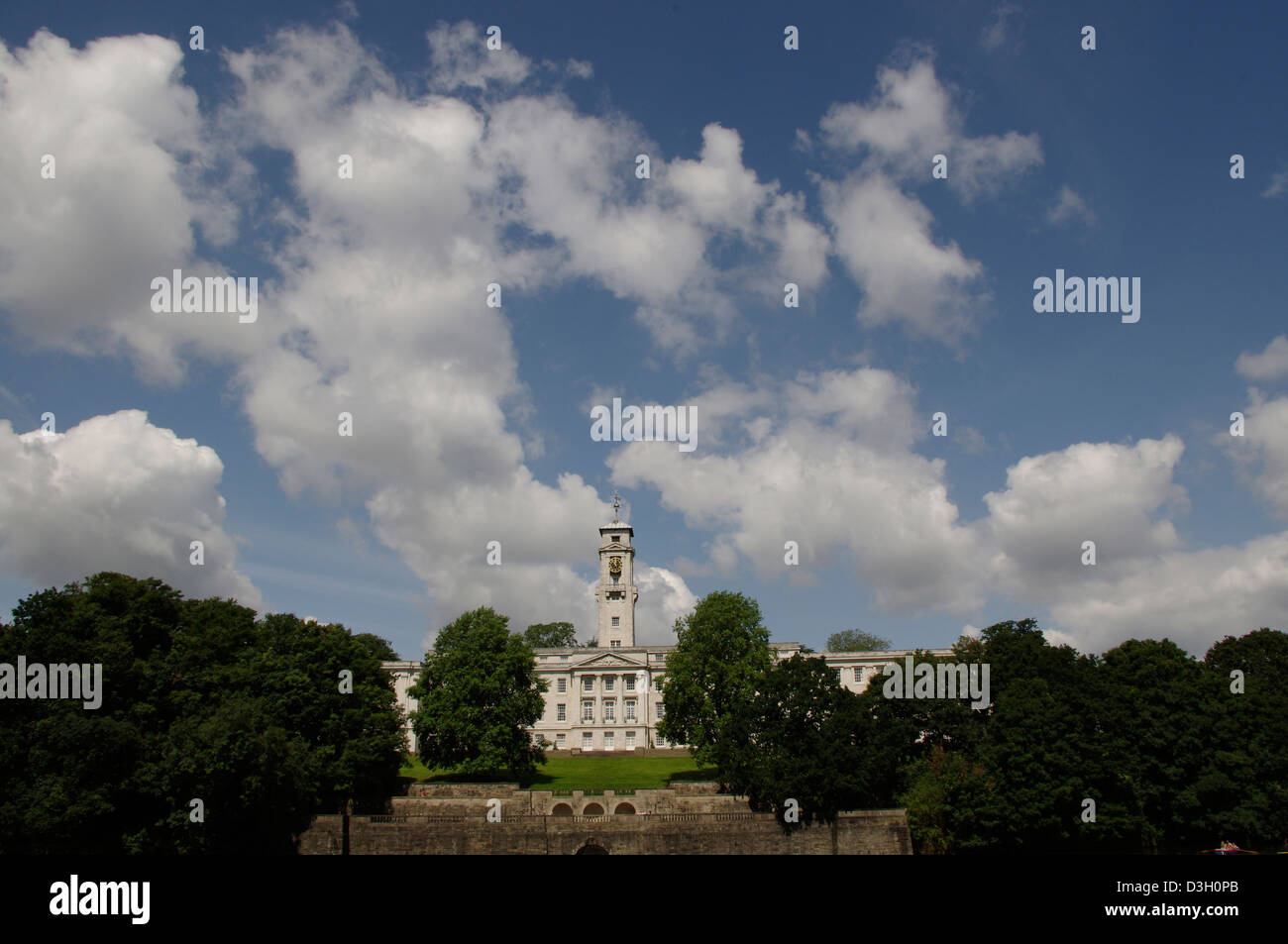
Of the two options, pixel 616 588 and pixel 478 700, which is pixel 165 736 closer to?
pixel 478 700

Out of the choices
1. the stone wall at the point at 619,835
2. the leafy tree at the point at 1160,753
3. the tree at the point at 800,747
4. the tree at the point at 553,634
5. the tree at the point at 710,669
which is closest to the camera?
the stone wall at the point at 619,835

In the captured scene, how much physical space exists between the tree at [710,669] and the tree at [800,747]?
930 centimetres

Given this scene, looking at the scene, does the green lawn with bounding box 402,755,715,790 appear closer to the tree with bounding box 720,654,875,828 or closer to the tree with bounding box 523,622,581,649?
the tree with bounding box 720,654,875,828

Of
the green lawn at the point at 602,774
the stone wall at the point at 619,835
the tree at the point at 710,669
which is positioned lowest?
the green lawn at the point at 602,774

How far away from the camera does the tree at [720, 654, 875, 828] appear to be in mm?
44906

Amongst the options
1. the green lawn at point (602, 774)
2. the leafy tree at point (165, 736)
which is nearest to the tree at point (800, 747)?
the green lawn at point (602, 774)

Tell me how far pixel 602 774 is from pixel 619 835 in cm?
2982

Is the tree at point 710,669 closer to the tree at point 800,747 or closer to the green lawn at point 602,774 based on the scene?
the green lawn at point 602,774

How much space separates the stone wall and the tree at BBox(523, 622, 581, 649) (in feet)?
290

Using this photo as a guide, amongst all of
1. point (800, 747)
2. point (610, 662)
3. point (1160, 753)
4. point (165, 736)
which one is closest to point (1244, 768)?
point (1160, 753)

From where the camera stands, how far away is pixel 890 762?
46.3 metres

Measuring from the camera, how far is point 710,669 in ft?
203

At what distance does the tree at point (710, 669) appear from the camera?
198ft
